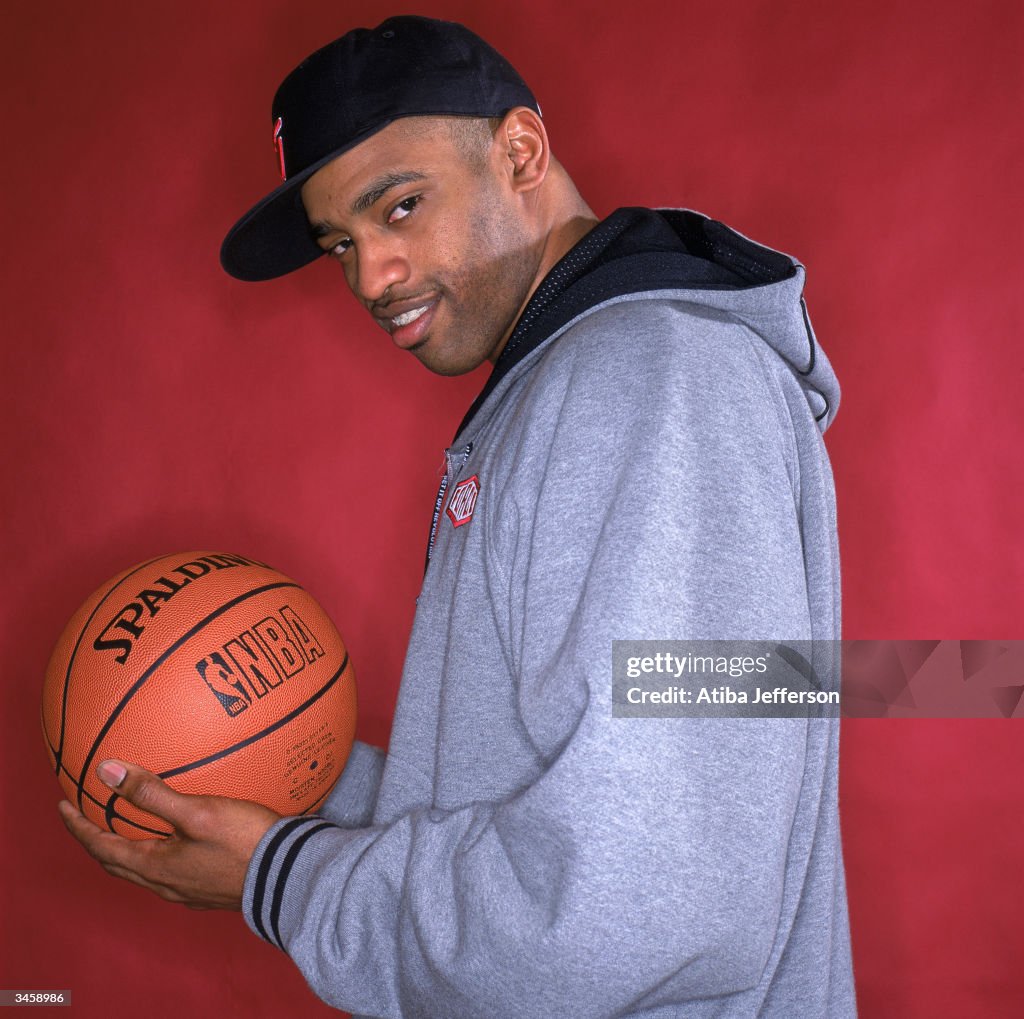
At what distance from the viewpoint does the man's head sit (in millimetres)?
1085

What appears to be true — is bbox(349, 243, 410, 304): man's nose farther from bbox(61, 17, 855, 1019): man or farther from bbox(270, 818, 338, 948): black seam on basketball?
bbox(270, 818, 338, 948): black seam on basketball

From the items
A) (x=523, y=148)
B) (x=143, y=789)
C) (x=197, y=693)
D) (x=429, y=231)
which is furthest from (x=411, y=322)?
(x=143, y=789)

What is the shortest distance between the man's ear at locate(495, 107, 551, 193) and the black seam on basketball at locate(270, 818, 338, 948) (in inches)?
29.5

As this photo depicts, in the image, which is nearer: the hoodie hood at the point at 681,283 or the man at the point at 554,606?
the man at the point at 554,606

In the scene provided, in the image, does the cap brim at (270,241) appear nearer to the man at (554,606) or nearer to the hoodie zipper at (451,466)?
the man at (554,606)

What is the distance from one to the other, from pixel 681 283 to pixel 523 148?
355 mm

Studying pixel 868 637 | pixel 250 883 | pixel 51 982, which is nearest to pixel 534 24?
pixel 868 637

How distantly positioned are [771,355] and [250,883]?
2.31 ft

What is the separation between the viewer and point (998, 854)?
1.60 meters

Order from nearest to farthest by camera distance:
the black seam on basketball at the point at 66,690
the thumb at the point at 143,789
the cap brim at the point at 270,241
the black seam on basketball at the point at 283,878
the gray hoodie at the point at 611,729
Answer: the gray hoodie at the point at 611,729 < the black seam on basketball at the point at 283,878 < the thumb at the point at 143,789 < the black seam on basketball at the point at 66,690 < the cap brim at the point at 270,241

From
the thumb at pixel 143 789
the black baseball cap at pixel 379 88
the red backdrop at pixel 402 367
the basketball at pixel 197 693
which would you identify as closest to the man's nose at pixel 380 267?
the black baseball cap at pixel 379 88

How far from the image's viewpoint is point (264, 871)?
0.92 meters

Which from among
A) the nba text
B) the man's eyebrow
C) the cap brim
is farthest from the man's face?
the nba text

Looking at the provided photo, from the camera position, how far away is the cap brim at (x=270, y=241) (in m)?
1.27
